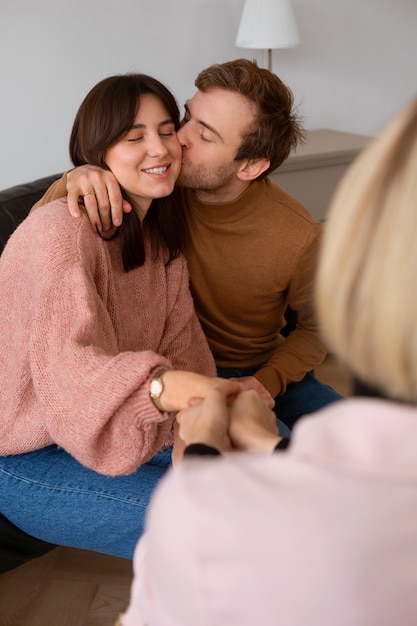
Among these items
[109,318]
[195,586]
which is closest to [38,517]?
[109,318]

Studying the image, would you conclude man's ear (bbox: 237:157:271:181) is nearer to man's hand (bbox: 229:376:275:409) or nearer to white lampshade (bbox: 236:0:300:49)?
man's hand (bbox: 229:376:275:409)

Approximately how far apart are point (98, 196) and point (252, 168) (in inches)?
21.3

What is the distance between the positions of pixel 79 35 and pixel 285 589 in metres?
2.81

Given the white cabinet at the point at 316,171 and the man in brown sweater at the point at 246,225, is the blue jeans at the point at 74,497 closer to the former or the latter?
the man in brown sweater at the point at 246,225

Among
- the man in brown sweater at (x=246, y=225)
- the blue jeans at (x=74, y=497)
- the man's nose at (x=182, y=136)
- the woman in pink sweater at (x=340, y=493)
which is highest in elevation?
the woman in pink sweater at (x=340, y=493)

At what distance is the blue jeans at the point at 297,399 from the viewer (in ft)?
6.79

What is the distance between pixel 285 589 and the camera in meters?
0.70

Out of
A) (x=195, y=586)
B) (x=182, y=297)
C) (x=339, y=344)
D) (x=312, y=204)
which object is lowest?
(x=312, y=204)

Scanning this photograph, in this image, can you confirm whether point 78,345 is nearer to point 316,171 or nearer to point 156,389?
point 156,389

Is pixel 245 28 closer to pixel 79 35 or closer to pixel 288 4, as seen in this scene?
pixel 288 4

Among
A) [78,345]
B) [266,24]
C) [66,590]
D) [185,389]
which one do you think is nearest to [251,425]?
[185,389]

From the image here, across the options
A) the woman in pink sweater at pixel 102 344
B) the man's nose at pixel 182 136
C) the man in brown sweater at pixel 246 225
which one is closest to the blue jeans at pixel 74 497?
the woman in pink sweater at pixel 102 344

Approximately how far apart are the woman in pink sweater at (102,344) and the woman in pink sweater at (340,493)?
0.58m

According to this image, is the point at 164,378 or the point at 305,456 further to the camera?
the point at 164,378
